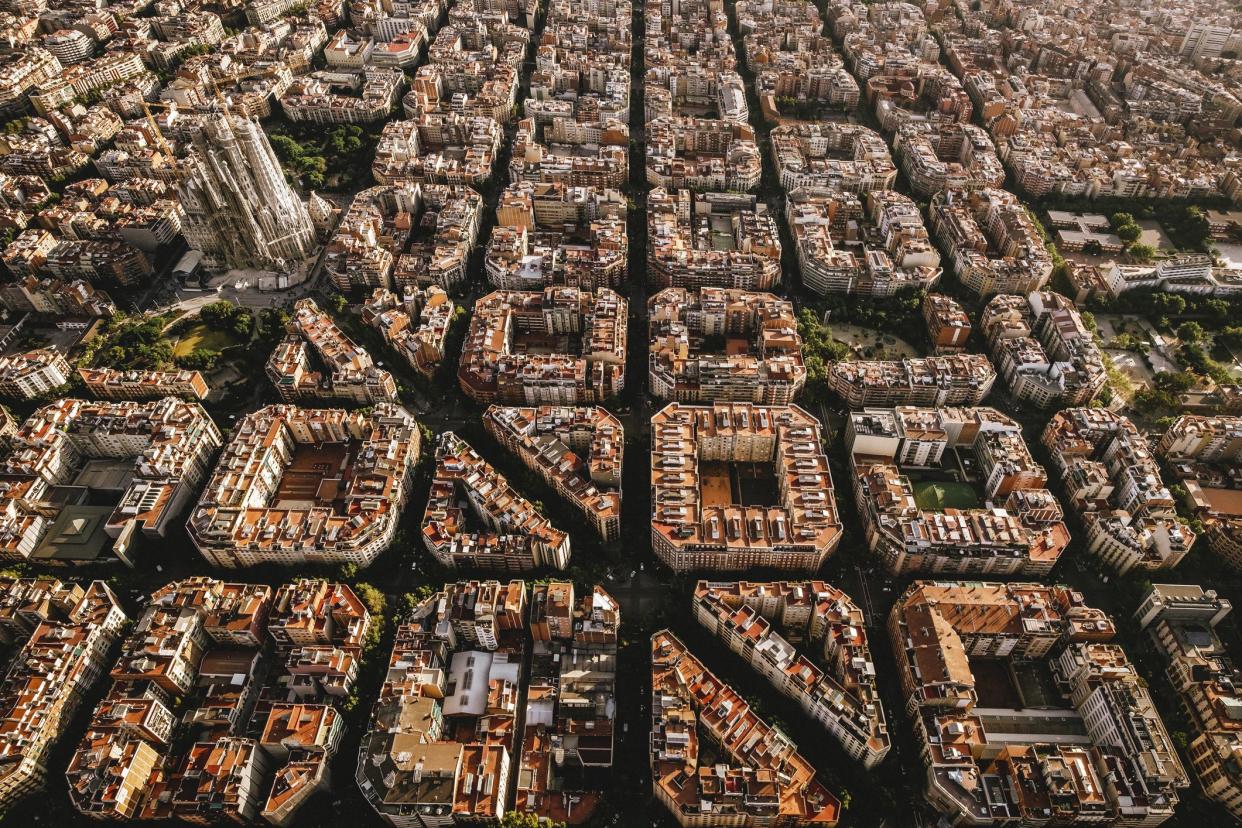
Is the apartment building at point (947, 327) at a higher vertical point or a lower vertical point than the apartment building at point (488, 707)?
higher

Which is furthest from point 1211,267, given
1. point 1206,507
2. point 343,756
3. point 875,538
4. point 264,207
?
point 264,207

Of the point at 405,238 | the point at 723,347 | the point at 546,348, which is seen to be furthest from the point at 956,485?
the point at 405,238

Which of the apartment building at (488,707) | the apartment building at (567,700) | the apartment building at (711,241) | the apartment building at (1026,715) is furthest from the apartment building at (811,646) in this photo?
the apartment building at (711,241)

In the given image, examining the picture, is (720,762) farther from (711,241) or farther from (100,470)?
(711,241)

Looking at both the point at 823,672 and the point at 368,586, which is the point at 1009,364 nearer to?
the point at 823,672

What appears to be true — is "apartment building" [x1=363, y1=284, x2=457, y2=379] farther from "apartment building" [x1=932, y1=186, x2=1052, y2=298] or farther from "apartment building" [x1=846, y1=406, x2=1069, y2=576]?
"apartment building" [x1=932, y1=186, x2=1052, y2=298]

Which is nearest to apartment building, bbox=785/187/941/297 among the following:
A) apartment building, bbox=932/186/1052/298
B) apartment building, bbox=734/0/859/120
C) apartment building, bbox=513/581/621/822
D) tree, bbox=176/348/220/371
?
apartment building, bbox=932/186/1052/298

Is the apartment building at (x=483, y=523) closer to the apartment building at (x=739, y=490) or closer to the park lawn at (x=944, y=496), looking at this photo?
the apartment building at (x=739, y=490)
